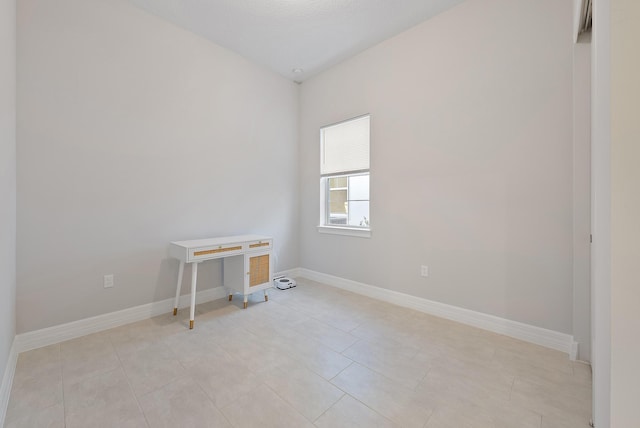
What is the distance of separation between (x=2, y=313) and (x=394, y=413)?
232 cm

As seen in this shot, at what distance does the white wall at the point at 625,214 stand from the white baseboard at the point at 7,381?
2.60m

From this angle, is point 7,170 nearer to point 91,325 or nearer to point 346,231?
point 91,325

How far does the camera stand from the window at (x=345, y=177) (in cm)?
344

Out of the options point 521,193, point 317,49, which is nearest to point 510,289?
point 521,193

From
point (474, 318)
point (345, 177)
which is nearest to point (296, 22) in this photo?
point (345, 177)

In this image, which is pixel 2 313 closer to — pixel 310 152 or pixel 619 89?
pixel 619 89

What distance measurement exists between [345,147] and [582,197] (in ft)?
8.05

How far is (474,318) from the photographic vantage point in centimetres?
248

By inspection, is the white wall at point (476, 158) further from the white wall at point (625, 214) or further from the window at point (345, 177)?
the white wall at point (625, 214)

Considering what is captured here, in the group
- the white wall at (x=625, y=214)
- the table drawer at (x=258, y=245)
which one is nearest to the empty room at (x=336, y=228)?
the white wall at (x=625, y=214)

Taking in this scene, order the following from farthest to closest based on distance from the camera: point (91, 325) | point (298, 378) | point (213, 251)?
point (213, 251) < point (91, 325) < point (298, 378)

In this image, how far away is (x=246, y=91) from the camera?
3.50 meters

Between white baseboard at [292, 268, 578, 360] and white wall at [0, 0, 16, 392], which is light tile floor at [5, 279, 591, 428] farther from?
white wall at [0, 0, 16, 392]

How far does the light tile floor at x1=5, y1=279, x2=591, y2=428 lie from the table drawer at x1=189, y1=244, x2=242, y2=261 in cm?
64
